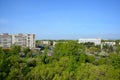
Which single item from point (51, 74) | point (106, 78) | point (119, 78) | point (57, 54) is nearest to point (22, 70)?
point (51, 74)

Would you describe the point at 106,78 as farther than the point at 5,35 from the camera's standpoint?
No

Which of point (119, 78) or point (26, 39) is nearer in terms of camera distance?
point (119, 78)

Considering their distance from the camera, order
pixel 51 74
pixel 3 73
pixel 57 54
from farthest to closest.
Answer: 1. pixel 57 54
2. pixel 51 74
3. pixel 3 73

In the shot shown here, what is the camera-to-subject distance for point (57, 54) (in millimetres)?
13016

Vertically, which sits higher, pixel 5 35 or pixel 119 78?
pixel 5 35

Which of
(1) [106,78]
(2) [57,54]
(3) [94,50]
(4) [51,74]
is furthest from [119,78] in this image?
(3) [94,50]

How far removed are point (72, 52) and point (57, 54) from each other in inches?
45.9

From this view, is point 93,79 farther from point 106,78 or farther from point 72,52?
point 72,52

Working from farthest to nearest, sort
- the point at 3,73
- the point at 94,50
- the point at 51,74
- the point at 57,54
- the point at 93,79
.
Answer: the point at 94,50
the point at 57,54
the point at 51,74
the point at 93,79
the point at 3,73

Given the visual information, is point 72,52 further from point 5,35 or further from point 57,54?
point 5,35

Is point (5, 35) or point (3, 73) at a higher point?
point (5, 35)

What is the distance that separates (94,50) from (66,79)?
17478 mm

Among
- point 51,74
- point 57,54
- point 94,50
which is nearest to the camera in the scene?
point 51,74

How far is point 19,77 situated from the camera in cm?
561
